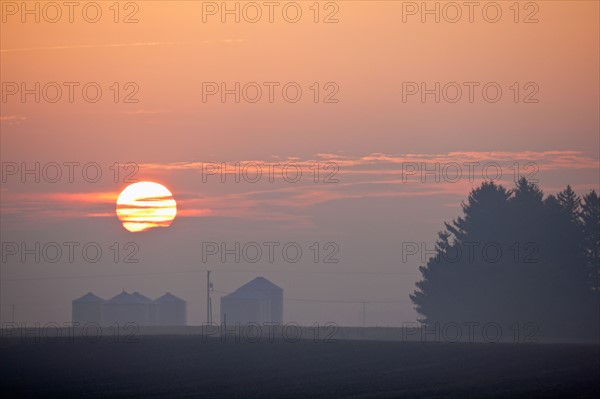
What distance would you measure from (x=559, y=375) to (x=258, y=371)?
17122 mm

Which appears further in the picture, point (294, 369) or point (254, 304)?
point (254, 304)

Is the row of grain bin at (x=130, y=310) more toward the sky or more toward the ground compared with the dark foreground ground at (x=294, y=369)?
more toward the ground

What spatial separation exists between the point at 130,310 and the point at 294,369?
8036 centimetres

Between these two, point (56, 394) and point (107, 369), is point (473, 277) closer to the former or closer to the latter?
point (107, 369)

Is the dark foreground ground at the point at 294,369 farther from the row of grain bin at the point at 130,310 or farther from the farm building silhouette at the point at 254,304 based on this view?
the row of grain bin at the point at 130,310

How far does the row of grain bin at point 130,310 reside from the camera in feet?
461

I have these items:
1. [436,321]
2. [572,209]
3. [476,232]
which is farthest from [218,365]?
[572,209]

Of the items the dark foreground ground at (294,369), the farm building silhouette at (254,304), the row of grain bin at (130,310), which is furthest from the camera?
the row of grain bin at (130,310)

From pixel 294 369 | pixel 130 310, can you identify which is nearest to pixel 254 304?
pixel 130 310

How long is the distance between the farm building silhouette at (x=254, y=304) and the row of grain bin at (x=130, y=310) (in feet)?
40.2

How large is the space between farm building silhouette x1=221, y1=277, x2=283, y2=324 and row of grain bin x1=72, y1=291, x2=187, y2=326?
12.3m

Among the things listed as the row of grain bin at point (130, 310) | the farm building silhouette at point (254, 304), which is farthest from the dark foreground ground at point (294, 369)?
the row of grain bin at point (130, 310)

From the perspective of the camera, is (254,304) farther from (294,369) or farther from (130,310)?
(294,369)

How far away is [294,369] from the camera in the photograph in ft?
209
